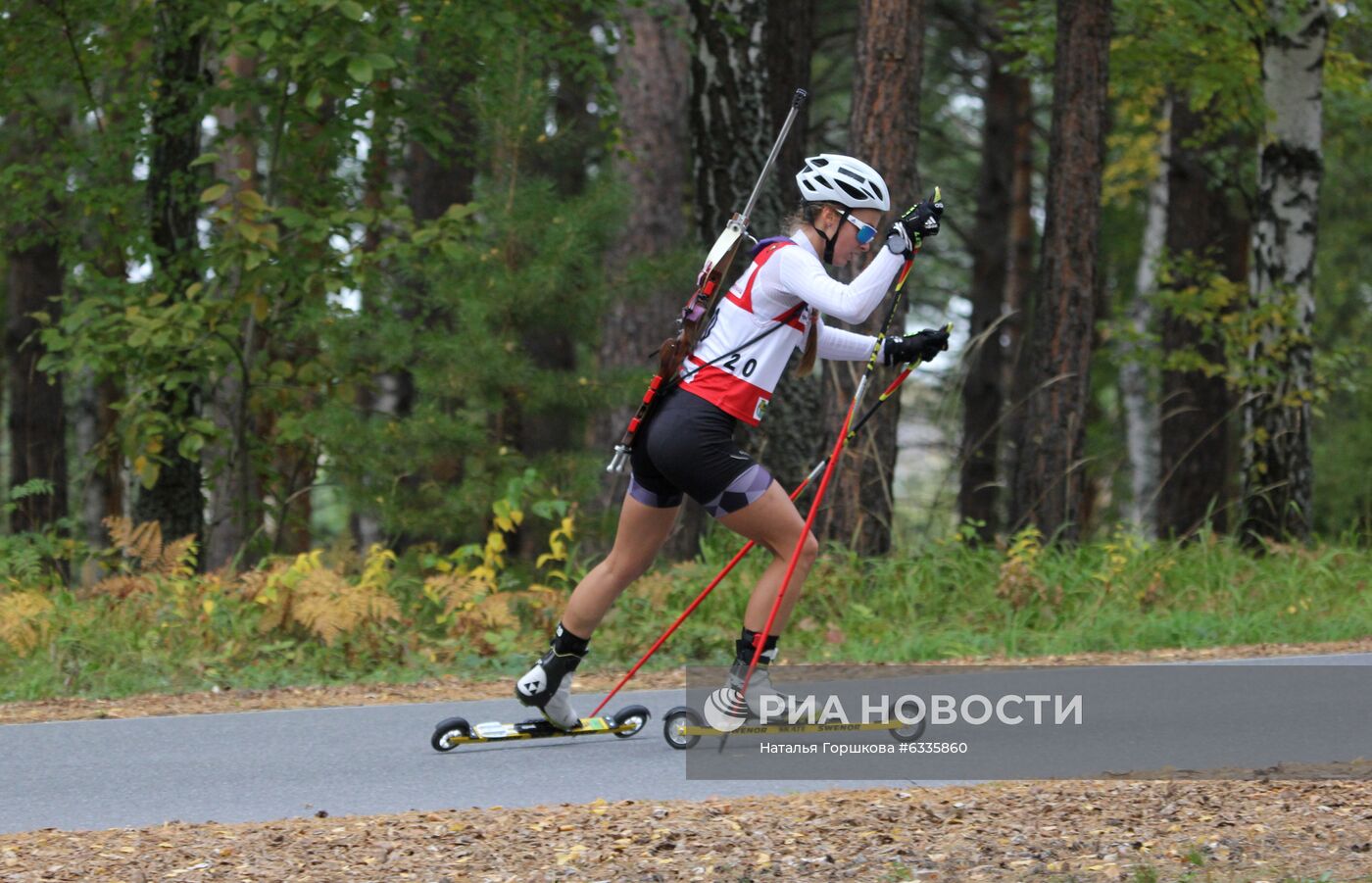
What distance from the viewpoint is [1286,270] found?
1391 centimetres

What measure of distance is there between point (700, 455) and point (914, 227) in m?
1.22

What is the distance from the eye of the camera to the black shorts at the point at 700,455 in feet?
20.6

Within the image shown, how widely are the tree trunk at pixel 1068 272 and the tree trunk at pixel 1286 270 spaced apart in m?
1.77

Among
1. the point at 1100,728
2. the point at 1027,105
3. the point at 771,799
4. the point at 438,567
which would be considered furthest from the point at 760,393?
the point at 1027,105

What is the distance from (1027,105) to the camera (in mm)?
25031

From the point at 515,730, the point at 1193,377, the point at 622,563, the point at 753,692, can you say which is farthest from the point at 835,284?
the point at 1193,377

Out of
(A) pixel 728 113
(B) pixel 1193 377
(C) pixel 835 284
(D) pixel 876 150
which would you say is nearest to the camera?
(C) pixel 835 284

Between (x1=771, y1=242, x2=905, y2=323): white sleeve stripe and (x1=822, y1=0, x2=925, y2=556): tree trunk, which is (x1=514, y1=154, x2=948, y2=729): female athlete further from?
(x1=822, y1=0, x2=925, y2=556): tree trunk

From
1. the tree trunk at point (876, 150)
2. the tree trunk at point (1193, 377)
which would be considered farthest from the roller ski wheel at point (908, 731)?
the tree trunk at point (1193, 377)

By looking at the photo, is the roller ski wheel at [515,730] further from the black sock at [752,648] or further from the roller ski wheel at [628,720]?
the black sock at [752,648]

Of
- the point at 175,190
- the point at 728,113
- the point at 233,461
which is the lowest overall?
the point at 233,461

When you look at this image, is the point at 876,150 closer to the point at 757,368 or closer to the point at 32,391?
the point at 757,368

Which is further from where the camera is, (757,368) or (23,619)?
(23,619)

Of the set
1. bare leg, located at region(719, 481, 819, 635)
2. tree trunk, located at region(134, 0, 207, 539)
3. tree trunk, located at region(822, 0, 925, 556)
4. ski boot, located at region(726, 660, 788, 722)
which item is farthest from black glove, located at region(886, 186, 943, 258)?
tree trunk, located at region(134, 0, 207, 539)
